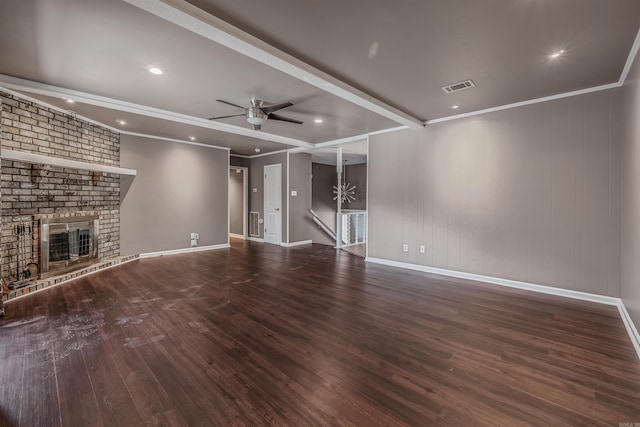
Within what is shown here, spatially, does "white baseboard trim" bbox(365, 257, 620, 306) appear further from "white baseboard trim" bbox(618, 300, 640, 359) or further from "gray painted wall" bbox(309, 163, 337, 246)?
"gray painted wall" bbox(309, 163, 337, 246)

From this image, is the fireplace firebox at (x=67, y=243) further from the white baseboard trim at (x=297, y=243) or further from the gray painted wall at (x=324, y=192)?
the gray painted wall at (x=324, y=192)

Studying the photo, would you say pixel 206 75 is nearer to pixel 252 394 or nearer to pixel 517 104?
pixel 252 394

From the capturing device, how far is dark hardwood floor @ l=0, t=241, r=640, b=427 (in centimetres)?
161

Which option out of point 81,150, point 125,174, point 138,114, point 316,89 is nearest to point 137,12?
point 316,89

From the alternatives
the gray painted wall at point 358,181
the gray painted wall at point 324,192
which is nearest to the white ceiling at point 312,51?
the gray painted wall at point 324,192

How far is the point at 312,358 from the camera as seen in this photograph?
7.05ft

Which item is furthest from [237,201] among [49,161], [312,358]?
[312,358]

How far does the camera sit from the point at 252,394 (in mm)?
1746

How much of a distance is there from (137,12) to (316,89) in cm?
190

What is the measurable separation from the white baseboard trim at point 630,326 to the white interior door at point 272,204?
638 centimetres

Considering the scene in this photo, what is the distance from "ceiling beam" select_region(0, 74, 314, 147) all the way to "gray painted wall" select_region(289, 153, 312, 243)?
160cm

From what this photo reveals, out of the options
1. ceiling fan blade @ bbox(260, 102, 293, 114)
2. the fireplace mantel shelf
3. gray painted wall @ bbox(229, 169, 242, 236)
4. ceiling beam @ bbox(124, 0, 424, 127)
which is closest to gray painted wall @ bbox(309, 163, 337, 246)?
gray painted wall @ bbox(229, 169, 242, 236)

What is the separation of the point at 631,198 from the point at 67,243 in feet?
23.6

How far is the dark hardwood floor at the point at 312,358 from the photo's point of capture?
63.3 inches
